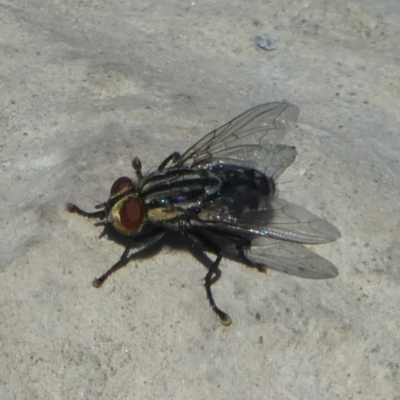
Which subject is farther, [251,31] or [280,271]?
[251,31]

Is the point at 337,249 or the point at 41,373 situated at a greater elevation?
the point at 337,249

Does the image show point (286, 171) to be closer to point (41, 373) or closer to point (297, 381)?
point (297, 381)

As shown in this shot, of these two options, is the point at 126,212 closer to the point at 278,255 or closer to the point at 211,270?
the point at 211,270

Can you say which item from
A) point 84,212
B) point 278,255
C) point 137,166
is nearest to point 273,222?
point 278,255

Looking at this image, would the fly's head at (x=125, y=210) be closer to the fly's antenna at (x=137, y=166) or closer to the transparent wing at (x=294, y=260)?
the fly's antenna at (x=137, y=166)

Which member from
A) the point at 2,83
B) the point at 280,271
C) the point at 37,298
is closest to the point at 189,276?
the point at 280,271

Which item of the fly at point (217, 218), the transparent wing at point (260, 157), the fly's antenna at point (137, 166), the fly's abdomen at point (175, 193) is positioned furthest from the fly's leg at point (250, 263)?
the fly's antenna at point (137, 166)
